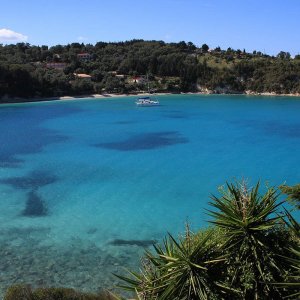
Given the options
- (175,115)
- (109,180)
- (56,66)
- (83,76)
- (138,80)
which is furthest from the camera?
(138,80)

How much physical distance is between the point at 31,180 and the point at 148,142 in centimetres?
2511

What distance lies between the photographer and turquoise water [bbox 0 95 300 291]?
22156mm

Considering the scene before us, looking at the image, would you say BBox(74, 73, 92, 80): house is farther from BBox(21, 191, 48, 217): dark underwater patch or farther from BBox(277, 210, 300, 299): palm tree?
BBox(277, 210, 300, 299): palm tree

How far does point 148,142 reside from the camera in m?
61.7

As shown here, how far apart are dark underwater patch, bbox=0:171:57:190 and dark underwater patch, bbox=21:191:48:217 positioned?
2.84m

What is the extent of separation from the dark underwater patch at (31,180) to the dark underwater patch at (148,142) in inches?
645

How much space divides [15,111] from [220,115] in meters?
51.9

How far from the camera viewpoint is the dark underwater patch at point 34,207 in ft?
97.5

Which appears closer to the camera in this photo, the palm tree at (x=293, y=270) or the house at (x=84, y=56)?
the palm tree at (x=293, y=270)

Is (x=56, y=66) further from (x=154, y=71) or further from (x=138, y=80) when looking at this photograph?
(x=154, y=71)

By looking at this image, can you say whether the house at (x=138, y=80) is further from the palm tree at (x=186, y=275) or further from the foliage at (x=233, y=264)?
the palm tree at (x=186, y=275)

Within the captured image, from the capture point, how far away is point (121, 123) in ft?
284

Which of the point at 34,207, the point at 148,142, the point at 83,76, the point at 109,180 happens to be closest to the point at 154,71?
the point at 83,76

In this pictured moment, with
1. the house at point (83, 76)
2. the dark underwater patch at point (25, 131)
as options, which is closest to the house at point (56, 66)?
the house at point (83, 76)
